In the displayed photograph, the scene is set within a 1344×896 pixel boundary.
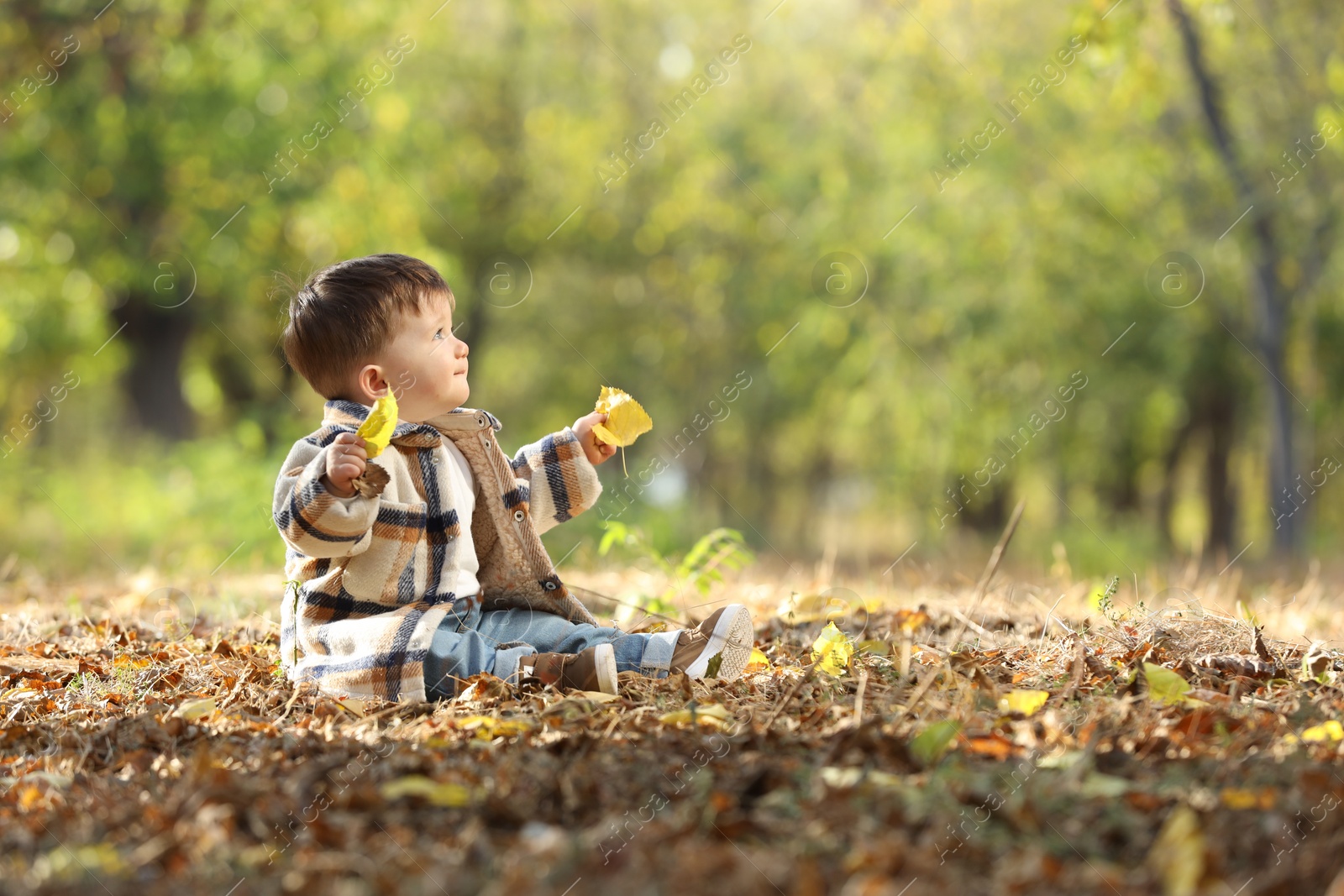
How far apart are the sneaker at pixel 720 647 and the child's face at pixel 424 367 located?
90 centimetres

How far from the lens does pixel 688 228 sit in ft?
56.4

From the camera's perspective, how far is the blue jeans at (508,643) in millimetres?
2834

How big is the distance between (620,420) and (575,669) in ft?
2.65

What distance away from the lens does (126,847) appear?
5.69 ft

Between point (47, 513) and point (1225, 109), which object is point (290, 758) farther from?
point (1225, 109)

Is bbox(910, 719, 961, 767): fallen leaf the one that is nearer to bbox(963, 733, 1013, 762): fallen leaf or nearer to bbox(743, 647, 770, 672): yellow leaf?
bbox(963, 733, 1013, 762): fallen leaf

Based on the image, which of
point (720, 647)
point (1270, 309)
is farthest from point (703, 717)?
point (1270, 309)

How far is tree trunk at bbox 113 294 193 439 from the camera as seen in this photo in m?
14.3

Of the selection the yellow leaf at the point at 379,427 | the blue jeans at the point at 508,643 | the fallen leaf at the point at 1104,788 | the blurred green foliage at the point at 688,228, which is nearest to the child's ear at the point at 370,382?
the yellow leaf at the point at 379,427

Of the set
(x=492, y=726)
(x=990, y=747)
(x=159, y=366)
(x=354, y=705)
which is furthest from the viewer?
(x=159, y=366)

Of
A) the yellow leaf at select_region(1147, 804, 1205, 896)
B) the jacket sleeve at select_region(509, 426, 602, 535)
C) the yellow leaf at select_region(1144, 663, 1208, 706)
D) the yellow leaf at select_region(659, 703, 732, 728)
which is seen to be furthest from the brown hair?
the yellow leaf at select_region(1147, 804, 1205, 896)

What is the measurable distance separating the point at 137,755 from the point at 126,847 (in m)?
0.60

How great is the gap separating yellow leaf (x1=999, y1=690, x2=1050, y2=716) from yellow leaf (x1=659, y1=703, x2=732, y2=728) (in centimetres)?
60

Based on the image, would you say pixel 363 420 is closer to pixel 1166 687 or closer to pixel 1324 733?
pixel 1166 687
